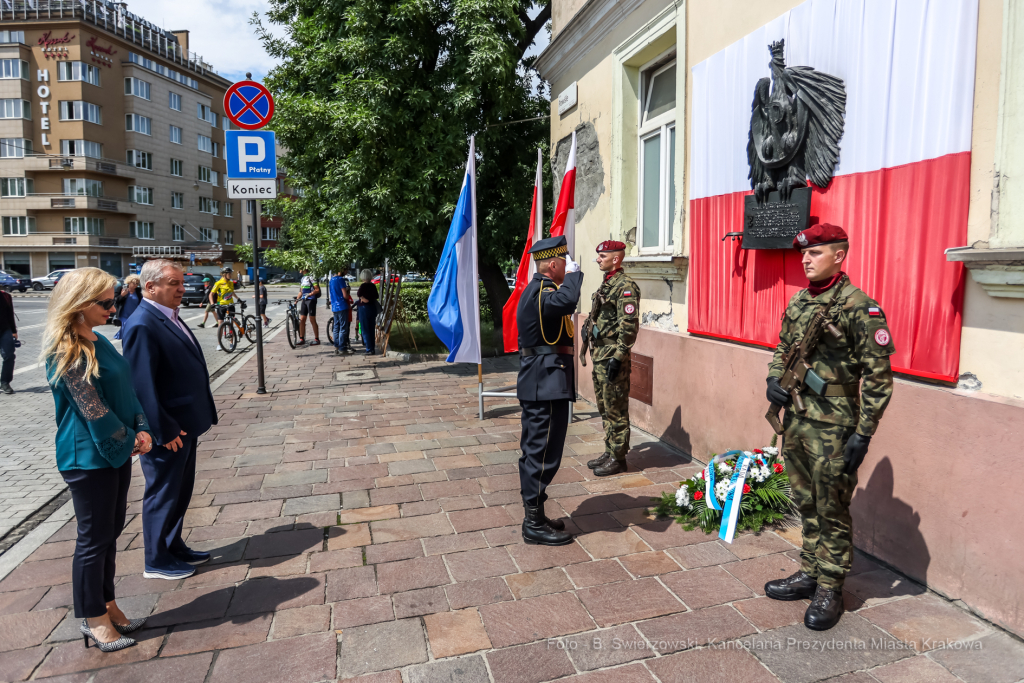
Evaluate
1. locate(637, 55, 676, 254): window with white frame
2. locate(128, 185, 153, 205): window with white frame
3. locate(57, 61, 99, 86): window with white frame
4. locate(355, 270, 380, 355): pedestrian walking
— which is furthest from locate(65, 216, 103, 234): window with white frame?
locate(637, 55, 676, 254): window with white frame

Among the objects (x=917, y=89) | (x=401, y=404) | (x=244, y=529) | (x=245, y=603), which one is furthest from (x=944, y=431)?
(x=401, y=404)

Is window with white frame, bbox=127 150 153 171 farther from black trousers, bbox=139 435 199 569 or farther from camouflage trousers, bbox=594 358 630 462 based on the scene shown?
black trousers, bbox=139 435 199 569

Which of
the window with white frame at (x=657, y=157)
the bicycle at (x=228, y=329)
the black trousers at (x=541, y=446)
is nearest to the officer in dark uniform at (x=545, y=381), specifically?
the black trousers at (x=541, y=446)

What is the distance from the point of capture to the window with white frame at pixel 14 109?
4666 centimetres

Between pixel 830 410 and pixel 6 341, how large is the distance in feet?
34.6

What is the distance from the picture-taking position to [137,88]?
50.5 metres

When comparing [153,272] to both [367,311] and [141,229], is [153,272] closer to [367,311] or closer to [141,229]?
[367,311]

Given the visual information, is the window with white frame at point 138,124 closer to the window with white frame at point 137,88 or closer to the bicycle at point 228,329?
the window with white frame at point 137,88

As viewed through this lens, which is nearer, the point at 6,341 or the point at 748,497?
the point at 748,497

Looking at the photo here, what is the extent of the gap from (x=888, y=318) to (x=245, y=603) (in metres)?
3.84

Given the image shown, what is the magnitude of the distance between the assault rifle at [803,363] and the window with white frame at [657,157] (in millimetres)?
3482

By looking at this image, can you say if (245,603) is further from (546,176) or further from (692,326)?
(546,176)

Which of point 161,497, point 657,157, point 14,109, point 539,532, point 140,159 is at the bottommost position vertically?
point 539,532

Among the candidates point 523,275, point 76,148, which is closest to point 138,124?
point 76,148
